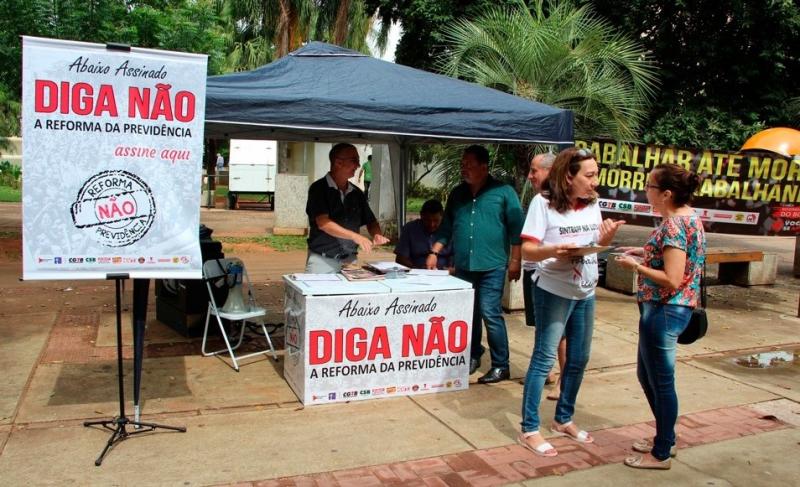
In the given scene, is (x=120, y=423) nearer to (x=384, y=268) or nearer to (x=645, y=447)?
(x=384, y=268)

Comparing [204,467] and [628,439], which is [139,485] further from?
[628,439]

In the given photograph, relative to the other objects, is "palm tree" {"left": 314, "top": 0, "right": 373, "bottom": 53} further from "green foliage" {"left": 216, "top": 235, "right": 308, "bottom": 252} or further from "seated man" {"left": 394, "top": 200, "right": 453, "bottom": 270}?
"seated man" {"left": 394, "top": 200, "right": 453, "bottom": 270}

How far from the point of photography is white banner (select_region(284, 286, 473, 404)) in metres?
4.57

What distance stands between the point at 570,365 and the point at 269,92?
8.76 feet

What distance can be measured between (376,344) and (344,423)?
0.60 metres

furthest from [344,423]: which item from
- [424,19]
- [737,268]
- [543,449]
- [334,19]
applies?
[334,19]

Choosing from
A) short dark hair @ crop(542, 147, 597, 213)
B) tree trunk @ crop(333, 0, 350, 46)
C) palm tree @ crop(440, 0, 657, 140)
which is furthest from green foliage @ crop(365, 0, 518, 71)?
short dark hair @ crop(542, 147, 597, 213)

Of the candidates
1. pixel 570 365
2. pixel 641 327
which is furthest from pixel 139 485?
pixel 641 327

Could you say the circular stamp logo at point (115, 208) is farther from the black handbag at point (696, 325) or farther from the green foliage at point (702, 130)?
the green foliage at point (702, 130)

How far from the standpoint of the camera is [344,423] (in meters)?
4.38

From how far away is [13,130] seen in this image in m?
29.8

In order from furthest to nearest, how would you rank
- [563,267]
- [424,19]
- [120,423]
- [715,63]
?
1. [424,19]
2. [715,63]
3. [120,423]
4. [563,267]

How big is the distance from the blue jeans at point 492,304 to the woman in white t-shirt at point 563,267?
1.10 metres

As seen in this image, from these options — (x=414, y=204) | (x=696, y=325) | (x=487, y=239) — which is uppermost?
(x=487, y=239)
